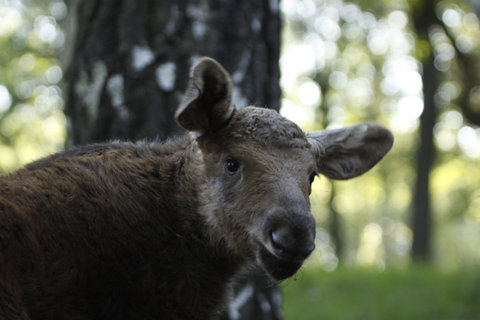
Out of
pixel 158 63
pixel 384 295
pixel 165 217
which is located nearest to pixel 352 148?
pixel 165 217

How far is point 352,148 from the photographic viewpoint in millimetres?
3955

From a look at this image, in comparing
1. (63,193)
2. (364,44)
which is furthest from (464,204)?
(63,193)

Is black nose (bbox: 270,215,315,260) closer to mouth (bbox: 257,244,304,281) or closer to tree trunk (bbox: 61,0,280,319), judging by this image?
mouth (bbox: 257,244,304,281)

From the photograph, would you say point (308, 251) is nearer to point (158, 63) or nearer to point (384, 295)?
point (158, 63)

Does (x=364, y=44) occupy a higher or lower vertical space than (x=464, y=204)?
higher

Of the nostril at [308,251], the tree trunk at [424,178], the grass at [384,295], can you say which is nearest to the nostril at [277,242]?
the nostril at [308,251]

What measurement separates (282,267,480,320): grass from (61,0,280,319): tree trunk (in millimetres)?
4729

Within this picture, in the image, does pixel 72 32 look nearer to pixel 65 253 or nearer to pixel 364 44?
pixel 65 253

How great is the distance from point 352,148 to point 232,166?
1.10 metres

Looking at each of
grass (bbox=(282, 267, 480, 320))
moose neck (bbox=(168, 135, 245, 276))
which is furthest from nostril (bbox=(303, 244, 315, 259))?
grass (bbox=(282, 267, 480, 320))

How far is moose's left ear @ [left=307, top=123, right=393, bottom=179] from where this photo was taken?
3924 millimetres

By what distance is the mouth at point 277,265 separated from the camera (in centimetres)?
289

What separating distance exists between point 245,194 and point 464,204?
25.7 meters

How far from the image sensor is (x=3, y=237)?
255 cm
